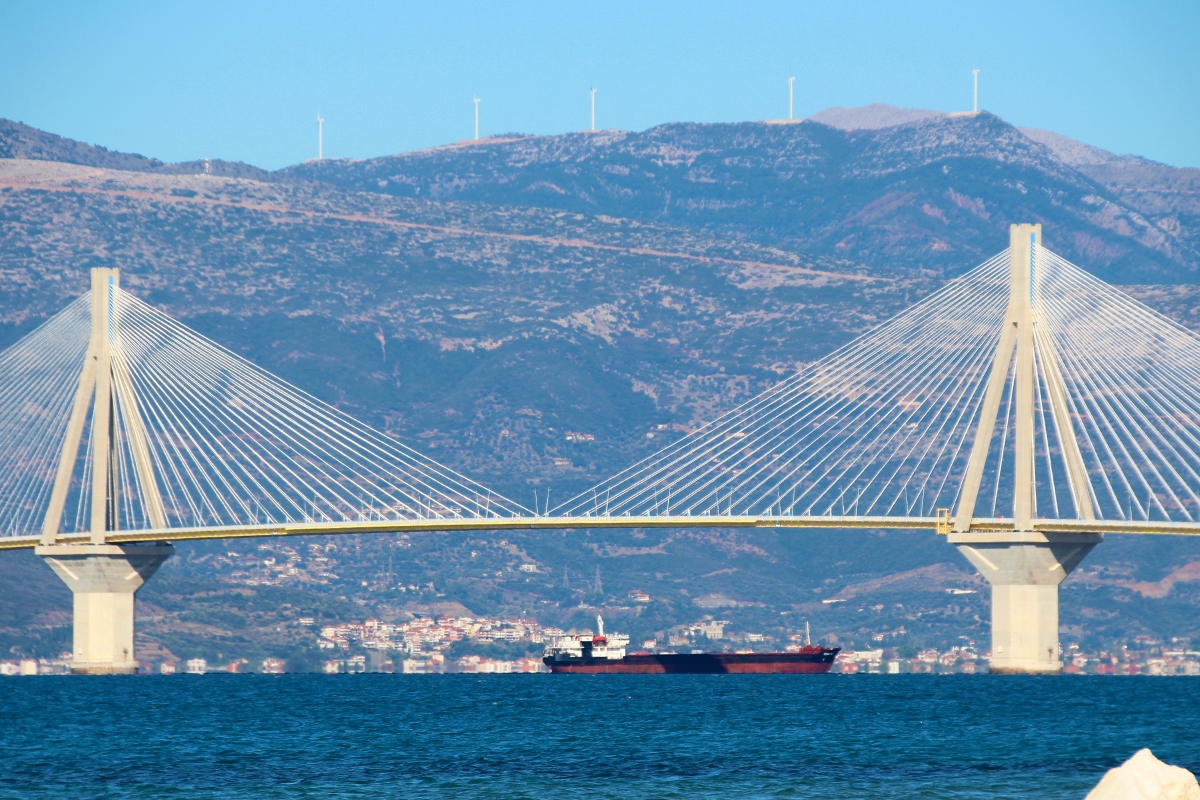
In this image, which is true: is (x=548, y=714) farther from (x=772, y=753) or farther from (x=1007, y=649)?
(x=1007, y=649)

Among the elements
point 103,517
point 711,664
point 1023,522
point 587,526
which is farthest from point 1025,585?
point 103,517

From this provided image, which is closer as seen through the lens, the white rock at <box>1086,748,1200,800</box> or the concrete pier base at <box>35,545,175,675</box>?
the white rock at <box>1086,748,1200,800</box>

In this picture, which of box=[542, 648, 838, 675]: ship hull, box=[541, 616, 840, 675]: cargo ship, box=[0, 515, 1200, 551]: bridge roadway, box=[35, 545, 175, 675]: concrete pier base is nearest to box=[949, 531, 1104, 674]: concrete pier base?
box=[0, 515, 1200, 551]: bridge roadway

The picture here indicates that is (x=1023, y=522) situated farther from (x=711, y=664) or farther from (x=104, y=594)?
(x=711, y=664)

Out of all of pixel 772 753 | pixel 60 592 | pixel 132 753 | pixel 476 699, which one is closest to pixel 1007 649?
pixel 476 699

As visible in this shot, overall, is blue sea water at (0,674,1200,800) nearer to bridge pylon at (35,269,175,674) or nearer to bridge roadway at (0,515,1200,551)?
bridge pylon at (35,269,175,674)

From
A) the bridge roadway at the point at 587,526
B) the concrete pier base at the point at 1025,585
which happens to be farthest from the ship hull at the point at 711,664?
the concrete pier base at the point at 1025,585
